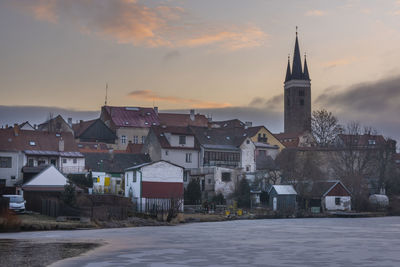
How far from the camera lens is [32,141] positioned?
78.6 m

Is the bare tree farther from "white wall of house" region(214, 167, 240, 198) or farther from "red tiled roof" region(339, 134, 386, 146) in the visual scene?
"white wall of house" region(214, 167, 240, 198)


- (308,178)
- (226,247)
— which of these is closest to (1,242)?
(226,247)

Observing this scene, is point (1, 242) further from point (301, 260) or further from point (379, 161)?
point (379, 161)

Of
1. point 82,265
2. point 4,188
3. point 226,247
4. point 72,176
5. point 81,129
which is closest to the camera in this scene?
point 82,265

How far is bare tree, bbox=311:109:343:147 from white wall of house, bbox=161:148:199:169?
26659 mm

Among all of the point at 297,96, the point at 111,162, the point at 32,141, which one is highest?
the point at 297,96

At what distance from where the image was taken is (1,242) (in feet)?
122

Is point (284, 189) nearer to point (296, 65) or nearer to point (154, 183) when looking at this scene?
point (154, 183)

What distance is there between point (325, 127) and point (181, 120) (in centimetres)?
3410

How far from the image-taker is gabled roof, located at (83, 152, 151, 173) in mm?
80562

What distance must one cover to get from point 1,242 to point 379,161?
233 ft

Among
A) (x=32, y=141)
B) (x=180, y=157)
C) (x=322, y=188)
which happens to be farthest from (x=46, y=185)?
(x=322, y=188)

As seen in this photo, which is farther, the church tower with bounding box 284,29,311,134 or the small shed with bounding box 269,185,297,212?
the church tower with bounding box 284,29,311,134

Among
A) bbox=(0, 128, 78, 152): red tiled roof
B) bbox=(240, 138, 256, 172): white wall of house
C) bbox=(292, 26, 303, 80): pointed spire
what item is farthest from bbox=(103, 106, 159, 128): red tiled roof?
bbox=(292, 26, 303, 80): pointed spire
